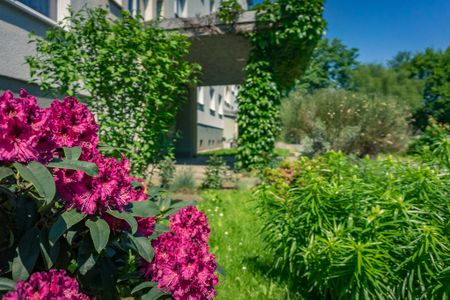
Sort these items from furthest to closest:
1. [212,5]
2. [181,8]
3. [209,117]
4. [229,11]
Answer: [209,117] → [212,5] → [181,8] → [229,11]

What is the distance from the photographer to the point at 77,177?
44.7 inches

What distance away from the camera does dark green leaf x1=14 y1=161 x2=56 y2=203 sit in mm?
950

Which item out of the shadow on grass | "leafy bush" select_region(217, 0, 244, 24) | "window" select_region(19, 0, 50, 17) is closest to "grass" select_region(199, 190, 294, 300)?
the shadow on grass

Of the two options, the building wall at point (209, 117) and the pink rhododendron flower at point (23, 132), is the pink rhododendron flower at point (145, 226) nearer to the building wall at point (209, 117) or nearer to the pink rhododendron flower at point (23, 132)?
the pink rhododendron flower at point (23, 132)

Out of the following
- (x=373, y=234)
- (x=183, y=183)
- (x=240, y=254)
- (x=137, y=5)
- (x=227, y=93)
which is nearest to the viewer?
(x=373, y=234)

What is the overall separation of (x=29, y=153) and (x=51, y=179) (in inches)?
4.2

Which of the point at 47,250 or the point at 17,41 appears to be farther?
the point at 17,41

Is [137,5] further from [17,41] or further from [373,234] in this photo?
[373,234]

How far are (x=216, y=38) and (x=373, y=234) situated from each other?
7677 mm

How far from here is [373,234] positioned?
1881 millimetres

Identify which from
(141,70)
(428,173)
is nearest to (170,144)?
(141,70)

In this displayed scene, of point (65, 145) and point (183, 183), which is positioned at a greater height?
point (65, 145)

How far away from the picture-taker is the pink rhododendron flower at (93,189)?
111 cm

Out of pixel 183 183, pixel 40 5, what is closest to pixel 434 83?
pixel 183 183
